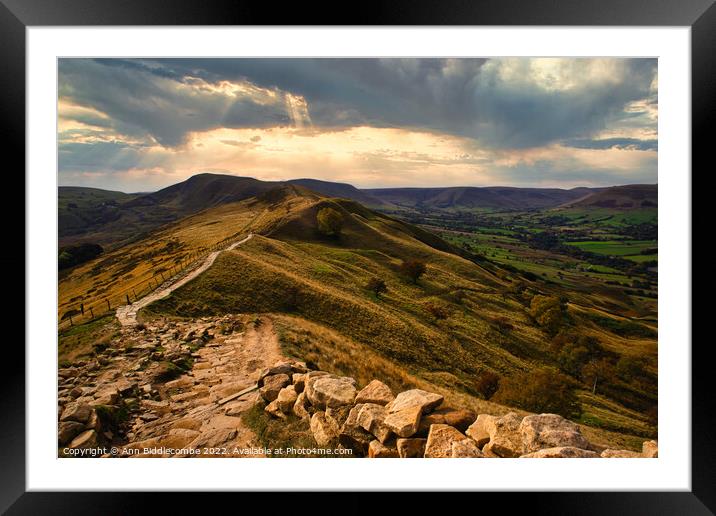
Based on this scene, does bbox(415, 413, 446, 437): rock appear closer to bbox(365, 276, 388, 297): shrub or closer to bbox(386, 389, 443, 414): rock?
bbox(386, 389, 443, 414): rock

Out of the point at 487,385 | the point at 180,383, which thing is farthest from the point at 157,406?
the point at 487,385

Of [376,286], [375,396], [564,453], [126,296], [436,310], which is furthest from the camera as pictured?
[376,286]

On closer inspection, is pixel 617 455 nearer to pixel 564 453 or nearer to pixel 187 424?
pixel 564 453

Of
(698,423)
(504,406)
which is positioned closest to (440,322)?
(504,406)

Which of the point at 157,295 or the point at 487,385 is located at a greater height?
the point at 157,295


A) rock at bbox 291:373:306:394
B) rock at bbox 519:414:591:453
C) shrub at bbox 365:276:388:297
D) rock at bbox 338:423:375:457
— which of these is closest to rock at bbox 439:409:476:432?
rock at bbox 519:414:591:453

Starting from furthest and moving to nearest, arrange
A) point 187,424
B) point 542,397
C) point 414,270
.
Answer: point 414,270, point 542,397, point 187,424

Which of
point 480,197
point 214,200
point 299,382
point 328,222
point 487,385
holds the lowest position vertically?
point 487,385
